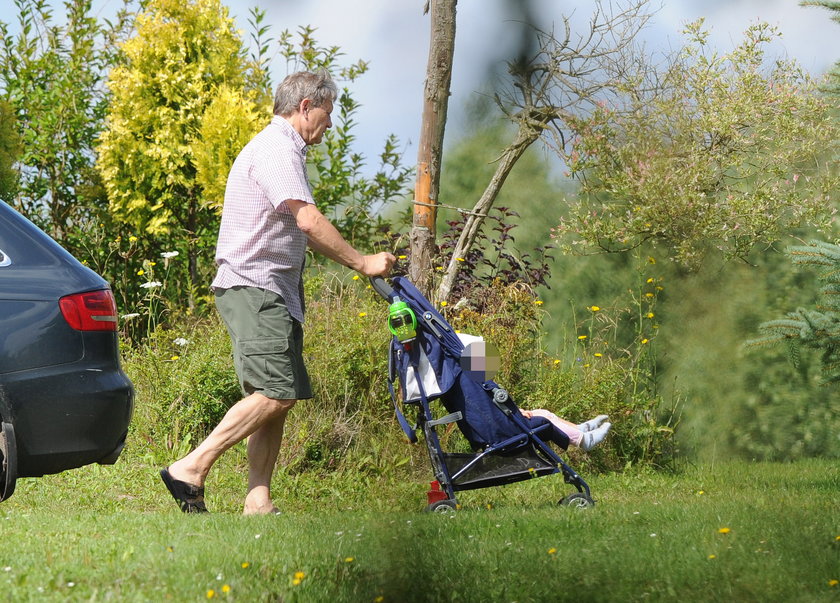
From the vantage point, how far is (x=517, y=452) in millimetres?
4129

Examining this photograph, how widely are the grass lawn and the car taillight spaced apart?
719 mm

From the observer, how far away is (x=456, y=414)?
404 centimetres

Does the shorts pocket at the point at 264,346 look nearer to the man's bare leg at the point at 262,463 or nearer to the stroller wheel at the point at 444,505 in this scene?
the man's bare leg at the point at 262,463

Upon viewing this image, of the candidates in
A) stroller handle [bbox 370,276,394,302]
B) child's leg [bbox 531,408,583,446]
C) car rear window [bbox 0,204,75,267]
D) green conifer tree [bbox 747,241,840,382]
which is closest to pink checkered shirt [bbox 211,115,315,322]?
stroller handle [bbox 370,276,394,302]

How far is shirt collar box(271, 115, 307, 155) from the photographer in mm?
3859

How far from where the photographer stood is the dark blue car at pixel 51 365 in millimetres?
3287

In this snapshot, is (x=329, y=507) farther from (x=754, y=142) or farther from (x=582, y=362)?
(x=754, y=142)

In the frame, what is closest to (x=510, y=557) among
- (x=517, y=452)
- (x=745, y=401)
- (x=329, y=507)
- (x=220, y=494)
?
(x=517, y=452)

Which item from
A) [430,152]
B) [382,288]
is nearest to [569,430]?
[382,288]

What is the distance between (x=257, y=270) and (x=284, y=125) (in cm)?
59

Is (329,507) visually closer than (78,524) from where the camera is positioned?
No

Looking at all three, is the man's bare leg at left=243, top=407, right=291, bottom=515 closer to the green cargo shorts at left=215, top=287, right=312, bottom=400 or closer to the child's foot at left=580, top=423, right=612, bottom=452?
the green cargo shorts at left=215, top=287, right=312, bottom=400

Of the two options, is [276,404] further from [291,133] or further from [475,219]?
[475,219]

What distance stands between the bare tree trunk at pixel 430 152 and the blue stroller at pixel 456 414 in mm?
1851
